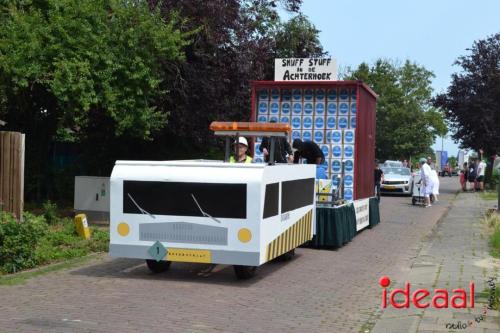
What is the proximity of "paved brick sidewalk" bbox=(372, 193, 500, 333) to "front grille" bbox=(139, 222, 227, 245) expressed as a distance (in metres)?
2.58

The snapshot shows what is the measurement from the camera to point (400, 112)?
6169cm

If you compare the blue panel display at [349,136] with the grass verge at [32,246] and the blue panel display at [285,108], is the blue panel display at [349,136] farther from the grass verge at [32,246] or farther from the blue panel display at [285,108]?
the grass verge at [32,246]

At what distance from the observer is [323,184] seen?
14.0 m

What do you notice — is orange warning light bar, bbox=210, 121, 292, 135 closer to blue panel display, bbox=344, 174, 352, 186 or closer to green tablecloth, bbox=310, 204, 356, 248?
green tablecloth, bbox=310, 204, 356, 248

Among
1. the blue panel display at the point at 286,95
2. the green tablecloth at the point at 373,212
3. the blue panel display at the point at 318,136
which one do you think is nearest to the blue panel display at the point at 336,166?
the blue panel display at the point at 318,136

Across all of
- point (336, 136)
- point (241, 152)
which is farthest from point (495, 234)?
point (241, 152)

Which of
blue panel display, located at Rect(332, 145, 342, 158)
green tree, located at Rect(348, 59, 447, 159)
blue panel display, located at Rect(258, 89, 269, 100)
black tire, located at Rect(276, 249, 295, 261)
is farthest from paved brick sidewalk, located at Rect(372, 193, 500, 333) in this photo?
green tree, located at Rect(348, 59, 447, 159)

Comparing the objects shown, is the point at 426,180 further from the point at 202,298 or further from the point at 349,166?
the point at 202,298

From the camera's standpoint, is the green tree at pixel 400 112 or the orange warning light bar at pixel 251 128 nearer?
the orange warning light bar at pixel 251 128

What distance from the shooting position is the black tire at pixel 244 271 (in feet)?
32.3

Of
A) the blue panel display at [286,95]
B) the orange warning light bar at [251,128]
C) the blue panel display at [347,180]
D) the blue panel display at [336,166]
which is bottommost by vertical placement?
the blue panel display at [347,180]

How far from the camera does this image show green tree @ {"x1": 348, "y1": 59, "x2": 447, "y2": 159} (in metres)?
61.8

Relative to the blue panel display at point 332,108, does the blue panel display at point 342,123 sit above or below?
below

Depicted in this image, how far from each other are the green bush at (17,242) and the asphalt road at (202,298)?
0.67m
